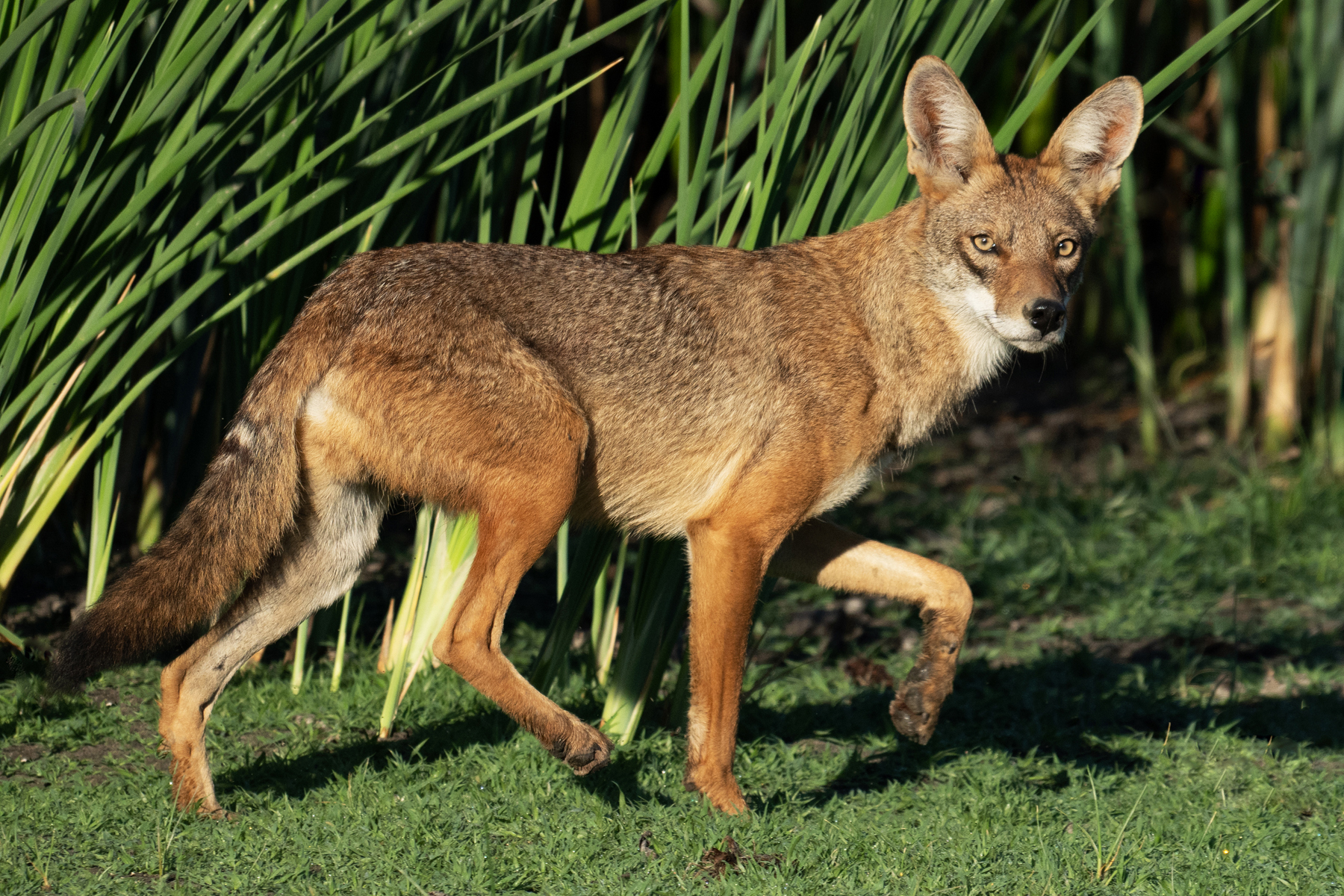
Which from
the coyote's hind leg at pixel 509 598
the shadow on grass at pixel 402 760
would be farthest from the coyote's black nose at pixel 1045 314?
the shadow on grass at pixel 402 760

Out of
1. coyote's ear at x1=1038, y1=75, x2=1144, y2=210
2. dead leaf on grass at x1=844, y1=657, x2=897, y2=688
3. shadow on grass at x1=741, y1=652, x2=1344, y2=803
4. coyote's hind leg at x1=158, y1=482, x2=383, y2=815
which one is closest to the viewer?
coyote's hind leg at x1=158, y1=482, x2=383, y2=815

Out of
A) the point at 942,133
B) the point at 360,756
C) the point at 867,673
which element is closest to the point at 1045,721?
the point at 867,673

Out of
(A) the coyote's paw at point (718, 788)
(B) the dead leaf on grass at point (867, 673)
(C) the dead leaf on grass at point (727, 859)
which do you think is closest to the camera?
(C) the dead leaf on grass at point (727, 859)

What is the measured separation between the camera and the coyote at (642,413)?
160 inches

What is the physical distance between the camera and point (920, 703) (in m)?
4.39

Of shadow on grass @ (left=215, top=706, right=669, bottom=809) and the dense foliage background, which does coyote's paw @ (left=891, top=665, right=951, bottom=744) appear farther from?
the dense foliage background

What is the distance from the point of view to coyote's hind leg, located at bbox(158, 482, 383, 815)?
13.9 feet

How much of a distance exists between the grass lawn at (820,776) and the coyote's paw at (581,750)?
227 mm

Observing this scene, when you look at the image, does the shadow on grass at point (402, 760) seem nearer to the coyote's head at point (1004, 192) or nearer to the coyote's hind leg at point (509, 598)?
the coyote's hind leg at point (509, 598)

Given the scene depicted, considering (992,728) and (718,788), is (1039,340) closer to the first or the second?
(718,788)

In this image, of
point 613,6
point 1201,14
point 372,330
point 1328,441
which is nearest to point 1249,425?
point 1328,441

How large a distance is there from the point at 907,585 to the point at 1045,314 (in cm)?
110

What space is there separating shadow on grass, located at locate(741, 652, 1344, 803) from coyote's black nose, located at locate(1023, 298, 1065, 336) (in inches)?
68.1

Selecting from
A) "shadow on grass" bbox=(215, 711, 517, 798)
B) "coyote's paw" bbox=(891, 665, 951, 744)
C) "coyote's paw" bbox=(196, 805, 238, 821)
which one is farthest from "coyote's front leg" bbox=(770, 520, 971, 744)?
"coyote's paw" bbox=(196, 805, 238, 821)
